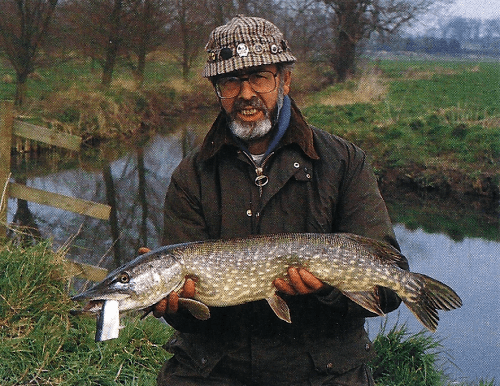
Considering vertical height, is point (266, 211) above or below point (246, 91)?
below

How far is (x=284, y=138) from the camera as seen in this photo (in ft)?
8.93

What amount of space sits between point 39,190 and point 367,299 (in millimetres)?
3830

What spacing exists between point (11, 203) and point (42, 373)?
574 cm

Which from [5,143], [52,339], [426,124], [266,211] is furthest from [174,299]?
[426,124]

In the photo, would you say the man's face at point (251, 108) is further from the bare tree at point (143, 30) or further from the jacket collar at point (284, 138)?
the bare tree at point (143, 30)

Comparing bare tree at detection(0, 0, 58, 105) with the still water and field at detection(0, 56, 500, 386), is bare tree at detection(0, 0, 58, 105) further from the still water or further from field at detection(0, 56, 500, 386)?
the still water

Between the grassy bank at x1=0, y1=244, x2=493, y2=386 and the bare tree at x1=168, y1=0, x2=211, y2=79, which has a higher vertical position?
the bare tree at x1=168, y1=0, x2=211, y2=79

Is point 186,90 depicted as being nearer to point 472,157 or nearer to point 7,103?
point 472,157

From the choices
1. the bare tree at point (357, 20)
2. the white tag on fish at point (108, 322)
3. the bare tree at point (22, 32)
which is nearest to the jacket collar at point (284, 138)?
Answer: the white tag on fish at point (108, 322)

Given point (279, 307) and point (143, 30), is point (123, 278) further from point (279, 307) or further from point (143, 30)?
point (143, 30)

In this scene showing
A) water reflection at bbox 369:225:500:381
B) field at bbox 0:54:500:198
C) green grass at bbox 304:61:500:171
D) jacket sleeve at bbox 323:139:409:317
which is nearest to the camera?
jacket sleeve at bbox 323:139:409:317

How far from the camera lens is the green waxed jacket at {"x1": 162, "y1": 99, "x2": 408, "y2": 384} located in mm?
2607

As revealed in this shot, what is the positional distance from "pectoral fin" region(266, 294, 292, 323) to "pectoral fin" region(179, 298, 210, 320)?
251 millimetres

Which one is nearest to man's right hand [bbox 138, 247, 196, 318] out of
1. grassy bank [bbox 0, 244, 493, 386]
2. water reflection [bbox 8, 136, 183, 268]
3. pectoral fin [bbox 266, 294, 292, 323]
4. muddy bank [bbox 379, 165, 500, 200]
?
pectoral fin [bbox 266, 294, 292, 323]
